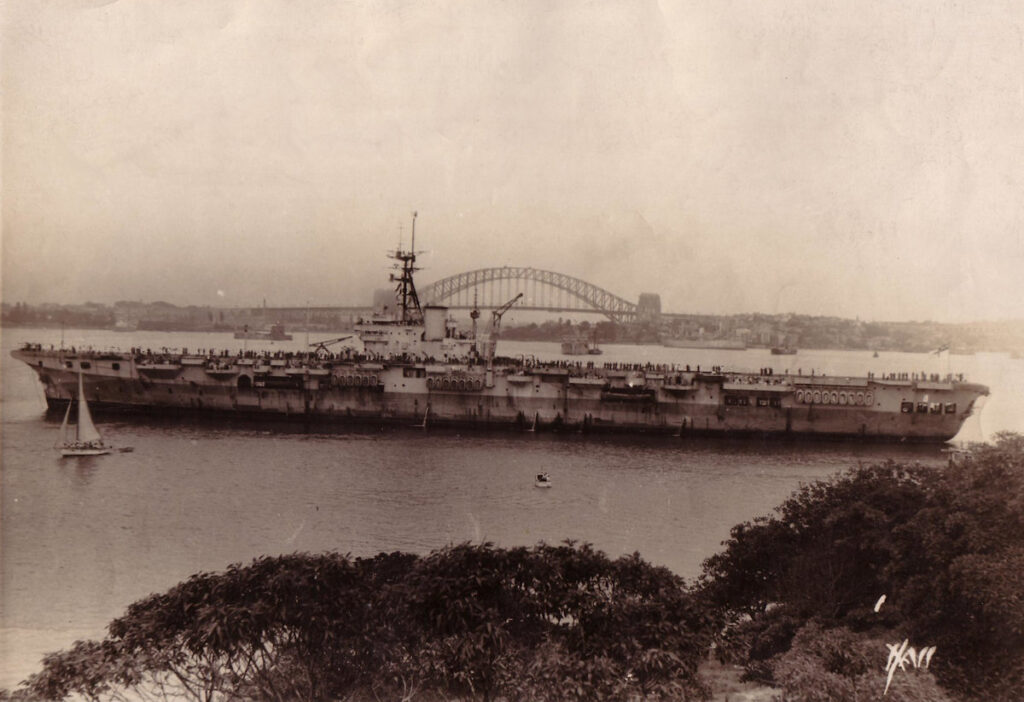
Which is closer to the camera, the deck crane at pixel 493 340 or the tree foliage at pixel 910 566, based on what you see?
the tree foliage at pixel 910 566

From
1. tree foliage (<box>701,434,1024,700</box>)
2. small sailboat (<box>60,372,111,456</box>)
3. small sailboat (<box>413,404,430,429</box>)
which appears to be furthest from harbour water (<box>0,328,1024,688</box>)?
tree foliage (<box>701,434,1024,700</box>)

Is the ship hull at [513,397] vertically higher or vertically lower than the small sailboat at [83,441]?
higher

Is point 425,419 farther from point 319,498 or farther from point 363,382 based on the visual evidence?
point 319,498

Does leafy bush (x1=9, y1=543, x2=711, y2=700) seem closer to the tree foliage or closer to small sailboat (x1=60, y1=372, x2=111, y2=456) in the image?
the tree foliage

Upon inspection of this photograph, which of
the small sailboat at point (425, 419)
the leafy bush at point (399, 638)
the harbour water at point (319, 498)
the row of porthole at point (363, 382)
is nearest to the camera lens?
the leafy bush at point (399, 638)

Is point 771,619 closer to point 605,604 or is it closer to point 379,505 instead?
point 605,604

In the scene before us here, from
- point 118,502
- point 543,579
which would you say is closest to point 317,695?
point 543,579
